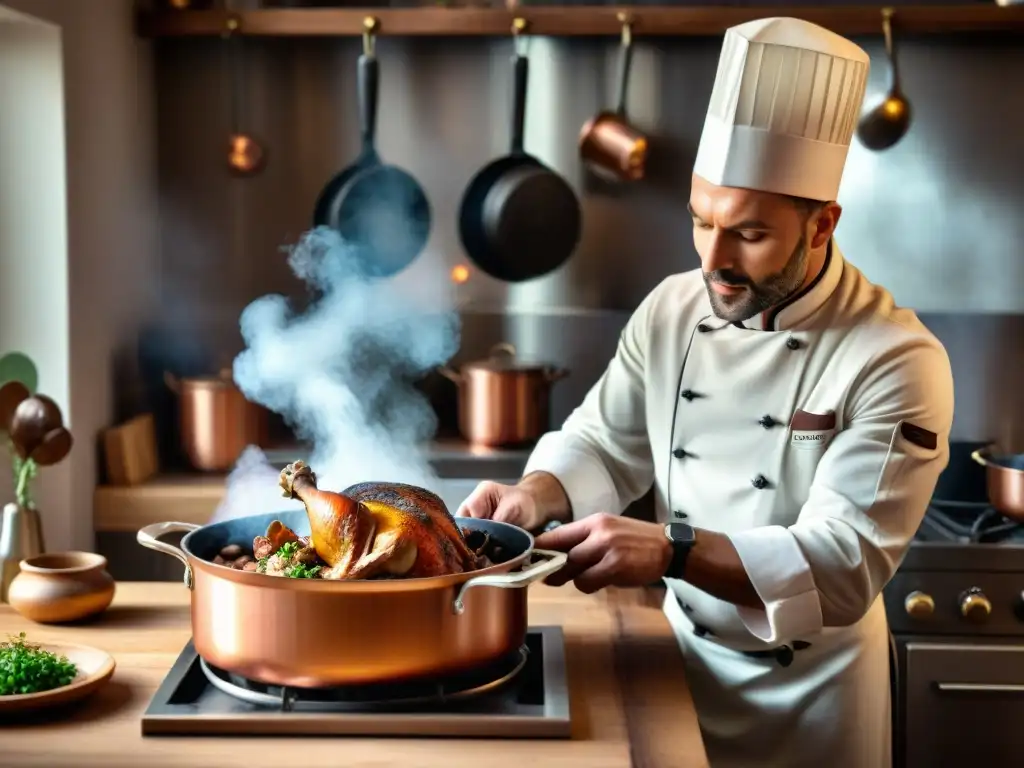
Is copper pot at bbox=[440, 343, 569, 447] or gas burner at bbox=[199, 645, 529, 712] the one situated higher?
copper pot at bbox=[440, 343, 569, 447]

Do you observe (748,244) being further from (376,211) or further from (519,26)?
(376,211)

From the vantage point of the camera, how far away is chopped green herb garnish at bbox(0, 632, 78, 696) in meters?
1.28

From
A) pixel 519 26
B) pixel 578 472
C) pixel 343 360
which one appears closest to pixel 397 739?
pixel 578 472

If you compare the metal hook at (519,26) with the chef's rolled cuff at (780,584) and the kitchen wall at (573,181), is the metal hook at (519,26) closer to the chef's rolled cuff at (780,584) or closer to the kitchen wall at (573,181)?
the kitchen wall at (573,181)

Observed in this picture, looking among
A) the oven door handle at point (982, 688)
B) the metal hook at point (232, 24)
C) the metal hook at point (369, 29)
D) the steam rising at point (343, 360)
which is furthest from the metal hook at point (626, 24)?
the oven door handle at point (982, 688)

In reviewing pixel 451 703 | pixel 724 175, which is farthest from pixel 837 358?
pixel 451 703

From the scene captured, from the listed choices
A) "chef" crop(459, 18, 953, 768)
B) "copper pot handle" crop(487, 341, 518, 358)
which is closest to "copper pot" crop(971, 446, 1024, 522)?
"chef" crop(459, 18, 953, 768)

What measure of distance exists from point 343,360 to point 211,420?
0.38m

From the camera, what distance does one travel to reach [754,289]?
1672 millimetres

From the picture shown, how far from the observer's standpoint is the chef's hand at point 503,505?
1691 millimetres

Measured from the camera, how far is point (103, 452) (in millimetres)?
2721

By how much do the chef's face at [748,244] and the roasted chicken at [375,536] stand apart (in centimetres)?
58

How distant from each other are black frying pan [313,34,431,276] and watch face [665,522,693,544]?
1.69 metres

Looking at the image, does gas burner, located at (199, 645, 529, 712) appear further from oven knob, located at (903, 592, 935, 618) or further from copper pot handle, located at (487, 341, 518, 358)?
copper pot handle, located at (487, 341, 518, 358)
